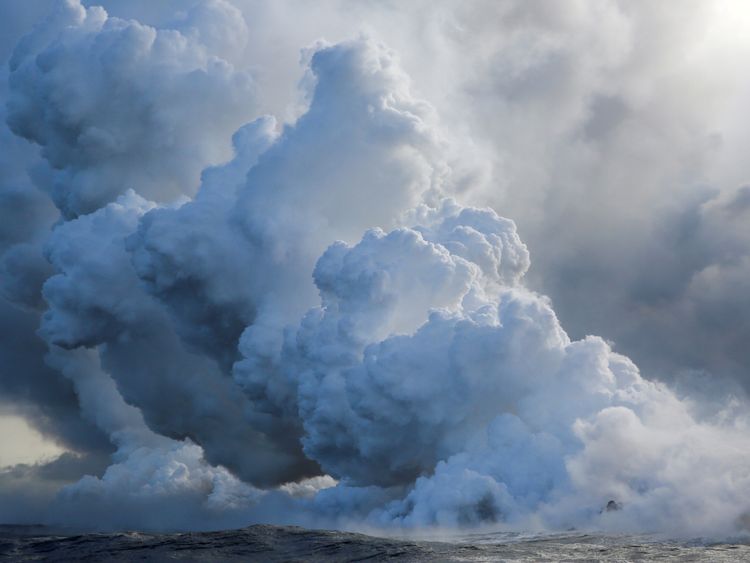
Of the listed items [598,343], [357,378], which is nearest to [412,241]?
[357,378]

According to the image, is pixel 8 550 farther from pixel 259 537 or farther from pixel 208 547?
pixel 259 537

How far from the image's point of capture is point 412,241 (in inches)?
3996

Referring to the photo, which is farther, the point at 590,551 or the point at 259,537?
the point at 259,537

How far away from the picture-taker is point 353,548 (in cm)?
5953

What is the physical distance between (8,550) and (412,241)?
5312cm

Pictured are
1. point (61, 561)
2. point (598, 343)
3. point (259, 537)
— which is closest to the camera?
point (61, 561)

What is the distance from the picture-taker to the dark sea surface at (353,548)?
51.8 m

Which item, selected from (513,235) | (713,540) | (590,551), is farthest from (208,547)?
(513,235)

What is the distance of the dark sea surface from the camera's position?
51.8 metres

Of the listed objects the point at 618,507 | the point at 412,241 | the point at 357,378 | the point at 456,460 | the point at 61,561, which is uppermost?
the point at 412,241

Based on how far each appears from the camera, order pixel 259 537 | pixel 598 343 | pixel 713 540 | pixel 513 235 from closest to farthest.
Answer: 1. pixel 713 540
2. pixel 259 537
3. pixel 598 343
4. pixel 513 235

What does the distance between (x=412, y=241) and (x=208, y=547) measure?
47.6 meters

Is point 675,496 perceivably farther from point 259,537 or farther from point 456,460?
point 259,537

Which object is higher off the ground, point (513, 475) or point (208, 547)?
point (513, 475)
